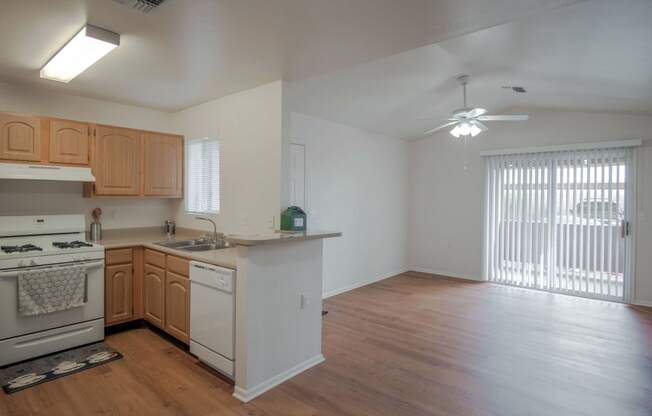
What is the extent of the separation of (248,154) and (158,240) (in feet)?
4.69

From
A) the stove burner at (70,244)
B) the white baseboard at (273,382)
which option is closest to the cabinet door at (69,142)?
the stove burner at (70,244)

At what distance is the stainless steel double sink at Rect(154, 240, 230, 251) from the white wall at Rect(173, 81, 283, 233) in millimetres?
178

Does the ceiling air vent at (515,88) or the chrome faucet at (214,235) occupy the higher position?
the ceiling air vent at (515,88)

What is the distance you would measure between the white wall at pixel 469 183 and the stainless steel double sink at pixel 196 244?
4435 mm

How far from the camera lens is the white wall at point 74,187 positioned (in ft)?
→ 11.3

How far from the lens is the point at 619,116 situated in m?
4.96

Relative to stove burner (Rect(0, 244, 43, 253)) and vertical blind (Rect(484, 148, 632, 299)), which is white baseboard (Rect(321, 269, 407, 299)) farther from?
stove burner (Rect(0, 244, 43, 253))

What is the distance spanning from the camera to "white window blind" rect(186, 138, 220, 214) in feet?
13.1

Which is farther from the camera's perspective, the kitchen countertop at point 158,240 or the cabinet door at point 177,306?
the cabinet door at point 177,306

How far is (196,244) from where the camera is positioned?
12.2 feet

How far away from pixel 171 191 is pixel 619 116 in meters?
6.26

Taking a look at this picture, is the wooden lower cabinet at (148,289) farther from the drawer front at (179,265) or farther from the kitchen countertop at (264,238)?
the kitchen countertop at (264,238)

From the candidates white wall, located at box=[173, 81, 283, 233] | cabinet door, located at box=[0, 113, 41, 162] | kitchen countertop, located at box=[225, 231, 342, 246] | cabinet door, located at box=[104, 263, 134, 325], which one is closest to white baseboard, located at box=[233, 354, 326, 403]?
kitchen countertop, located at box=[225, 231, 342, 246]

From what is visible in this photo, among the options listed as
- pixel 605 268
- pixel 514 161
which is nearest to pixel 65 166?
pixel 514 161
